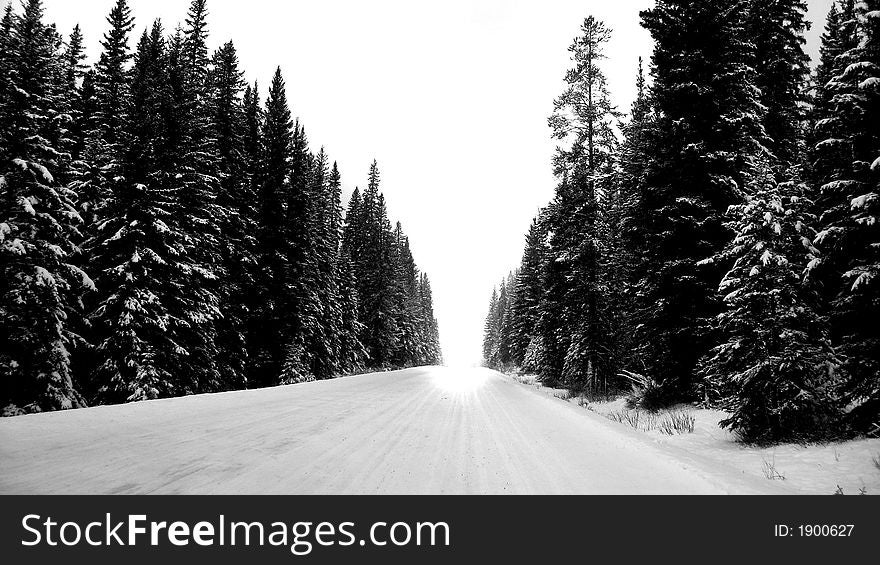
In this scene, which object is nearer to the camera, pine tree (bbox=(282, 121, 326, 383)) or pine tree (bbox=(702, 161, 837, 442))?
pine tree (bbox=(702, 161, 837, 442))

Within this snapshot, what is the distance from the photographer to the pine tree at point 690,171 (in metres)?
10.7

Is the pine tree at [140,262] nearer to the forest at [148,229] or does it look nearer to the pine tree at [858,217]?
the forest at [148,229]

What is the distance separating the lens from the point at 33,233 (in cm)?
1198

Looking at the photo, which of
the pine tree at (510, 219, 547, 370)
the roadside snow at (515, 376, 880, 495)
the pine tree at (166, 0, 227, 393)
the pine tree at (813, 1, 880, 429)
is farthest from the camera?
the pine tree at (510, 219, 547, 370)

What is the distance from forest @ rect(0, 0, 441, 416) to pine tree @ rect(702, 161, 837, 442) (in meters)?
16.0

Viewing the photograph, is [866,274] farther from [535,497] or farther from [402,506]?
[402,506]

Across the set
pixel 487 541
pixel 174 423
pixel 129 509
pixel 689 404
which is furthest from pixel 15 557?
pixel 689 404

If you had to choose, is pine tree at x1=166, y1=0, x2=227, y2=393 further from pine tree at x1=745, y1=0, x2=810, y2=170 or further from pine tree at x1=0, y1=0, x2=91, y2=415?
pine tree at x1=745, y1=0, x2=810, y2=170

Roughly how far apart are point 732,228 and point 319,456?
332 inches

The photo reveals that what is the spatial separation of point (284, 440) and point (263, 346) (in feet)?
60.8

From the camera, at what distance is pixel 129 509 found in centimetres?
320

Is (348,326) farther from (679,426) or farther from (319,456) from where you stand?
(319,456)

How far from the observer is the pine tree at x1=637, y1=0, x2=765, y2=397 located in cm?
1066

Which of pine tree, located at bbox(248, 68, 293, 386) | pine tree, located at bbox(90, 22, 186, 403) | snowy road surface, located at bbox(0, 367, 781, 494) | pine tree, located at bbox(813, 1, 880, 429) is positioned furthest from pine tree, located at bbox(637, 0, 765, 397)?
pine tree, located at bbox(248, 68, 293, 386)
